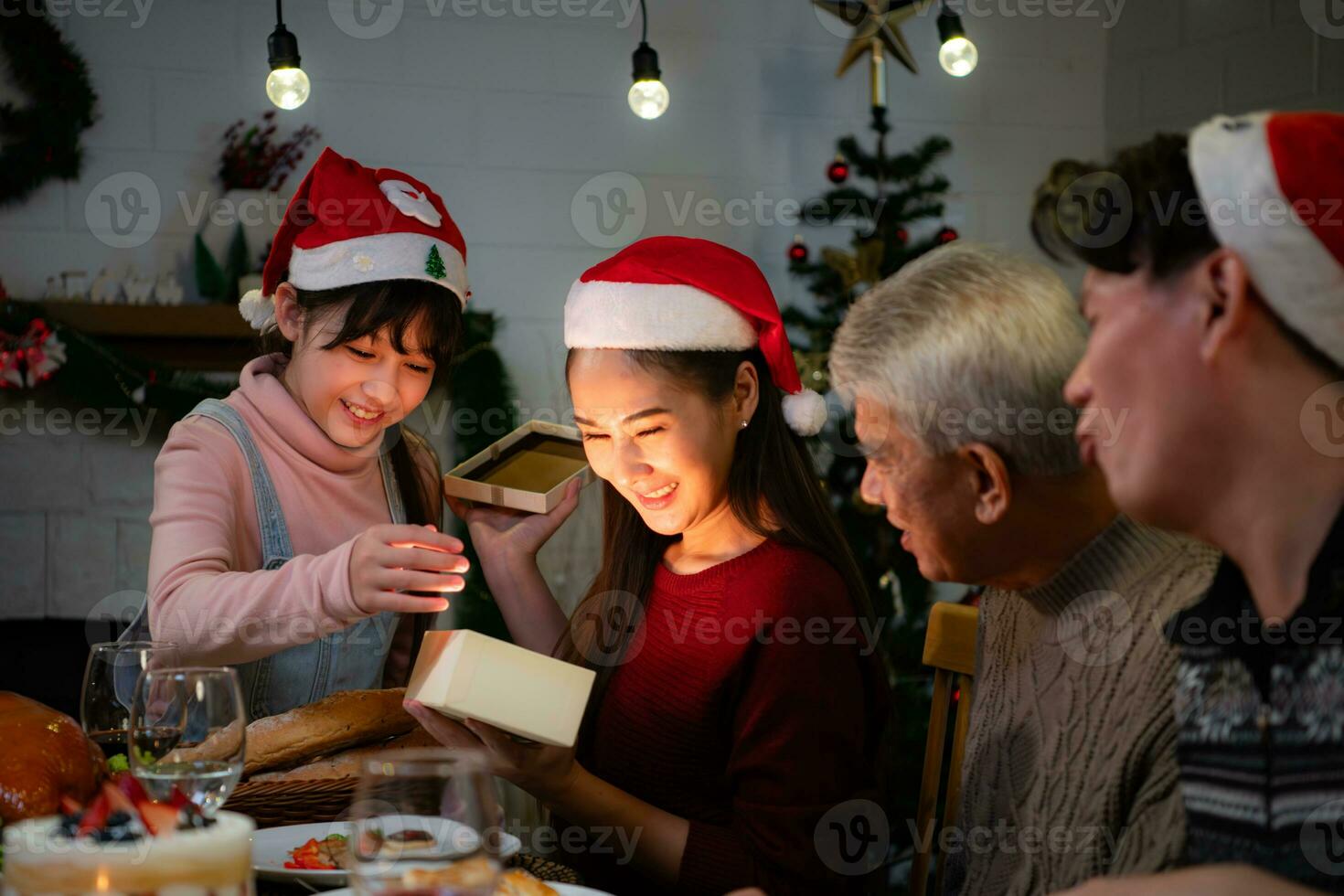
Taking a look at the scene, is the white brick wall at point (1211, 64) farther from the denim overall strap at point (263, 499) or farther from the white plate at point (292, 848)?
the white plate at point (292, 848)

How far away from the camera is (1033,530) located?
1.27 metres

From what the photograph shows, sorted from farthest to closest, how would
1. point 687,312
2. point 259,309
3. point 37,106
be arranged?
point 37,106
point 259,309
point 687,312

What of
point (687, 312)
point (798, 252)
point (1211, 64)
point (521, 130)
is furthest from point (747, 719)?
point (1211, 64)

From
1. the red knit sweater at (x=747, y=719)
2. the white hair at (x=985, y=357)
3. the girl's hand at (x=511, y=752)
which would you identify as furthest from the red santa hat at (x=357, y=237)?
the white hair at (x=985, y=357)

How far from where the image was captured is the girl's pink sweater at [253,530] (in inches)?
67.1

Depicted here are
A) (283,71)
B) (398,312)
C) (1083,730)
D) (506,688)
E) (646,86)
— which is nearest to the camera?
(1083,730)

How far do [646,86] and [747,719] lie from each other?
1.94 metres

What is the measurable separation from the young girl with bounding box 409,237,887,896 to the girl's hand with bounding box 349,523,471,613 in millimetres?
194

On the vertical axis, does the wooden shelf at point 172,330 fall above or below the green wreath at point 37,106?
below

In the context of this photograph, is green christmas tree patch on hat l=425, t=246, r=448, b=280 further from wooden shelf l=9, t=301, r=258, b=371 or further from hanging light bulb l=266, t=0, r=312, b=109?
wooden shelf l=9, t=301, r=258, b=371

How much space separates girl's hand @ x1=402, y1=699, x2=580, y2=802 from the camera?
4.78 ft

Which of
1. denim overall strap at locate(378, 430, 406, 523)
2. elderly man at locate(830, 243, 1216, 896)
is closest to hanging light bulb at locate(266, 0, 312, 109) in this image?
denim overall strap at locate(378, 430, 406, 523)

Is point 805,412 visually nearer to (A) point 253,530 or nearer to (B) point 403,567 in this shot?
(B) point 403,567

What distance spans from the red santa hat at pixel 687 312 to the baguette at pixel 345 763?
1.92 ft
